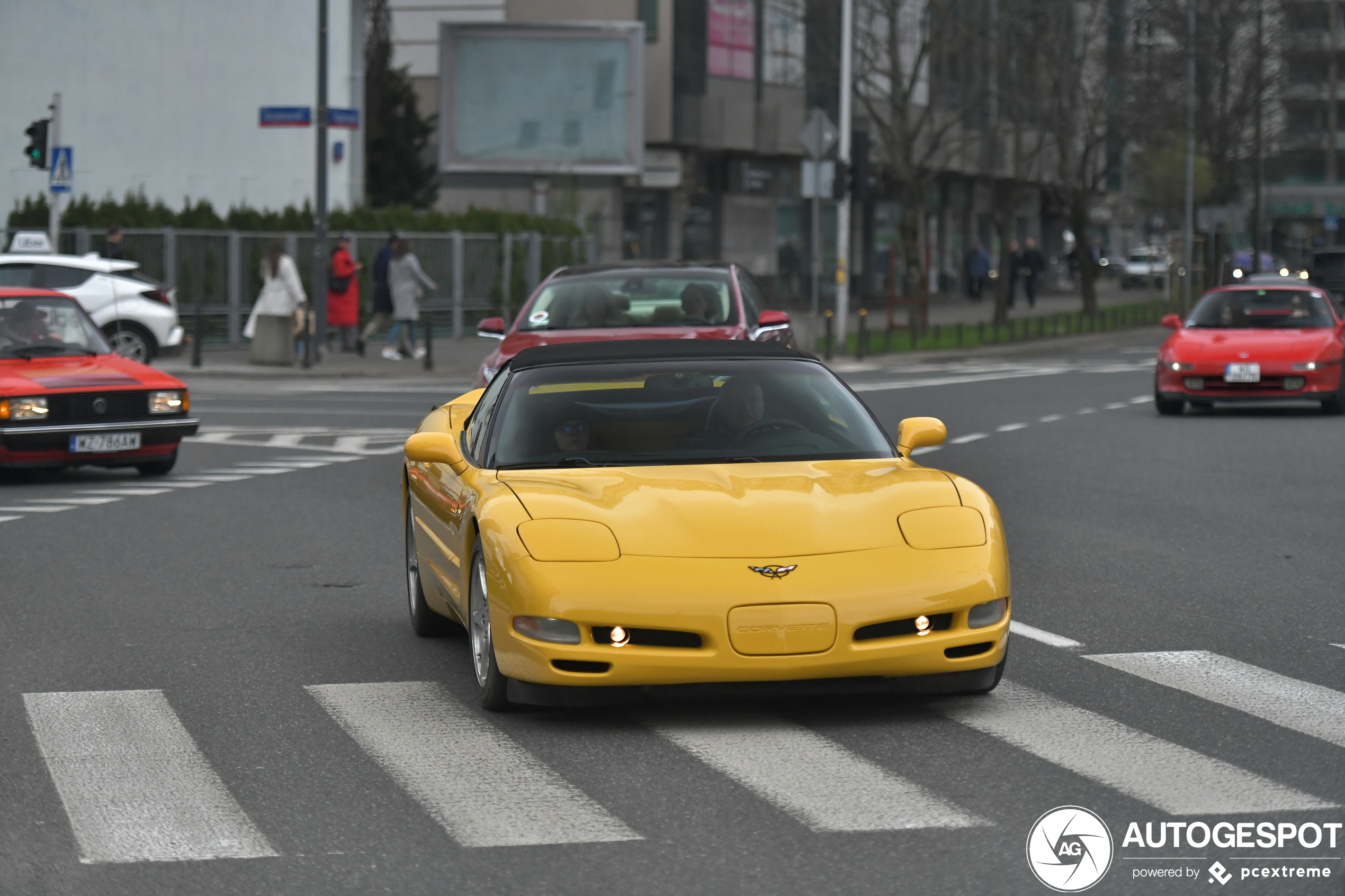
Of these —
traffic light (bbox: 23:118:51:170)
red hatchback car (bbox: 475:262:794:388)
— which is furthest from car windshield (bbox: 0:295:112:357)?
traffic light (bbox: 23:118:51:170)

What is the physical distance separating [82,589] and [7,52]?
32427mm

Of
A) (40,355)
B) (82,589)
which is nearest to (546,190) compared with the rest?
(40,355)

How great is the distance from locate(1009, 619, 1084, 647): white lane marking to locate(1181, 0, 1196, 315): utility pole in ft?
147

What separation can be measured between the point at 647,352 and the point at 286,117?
80.8ft

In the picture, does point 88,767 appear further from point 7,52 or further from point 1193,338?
point 7,52

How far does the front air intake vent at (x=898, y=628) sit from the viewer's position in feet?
22.3

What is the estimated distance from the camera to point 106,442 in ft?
51.8

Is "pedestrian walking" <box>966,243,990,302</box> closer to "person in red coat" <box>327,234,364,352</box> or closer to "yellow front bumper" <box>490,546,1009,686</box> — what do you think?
"person in red coat" <box>327,234,364,352</box>

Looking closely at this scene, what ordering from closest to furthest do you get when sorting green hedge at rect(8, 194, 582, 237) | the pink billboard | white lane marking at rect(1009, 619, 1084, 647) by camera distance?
white lane marking at rect(1009, 619, 1084, 647), green hedge at rect(8, 194, 582, 237), the pink billboard

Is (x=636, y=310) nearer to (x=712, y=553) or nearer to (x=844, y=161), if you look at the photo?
(x=712, y=553)

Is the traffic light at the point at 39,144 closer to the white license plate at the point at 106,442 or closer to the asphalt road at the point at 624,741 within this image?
the white license plate at the point at 106,442

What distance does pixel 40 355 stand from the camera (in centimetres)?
1625

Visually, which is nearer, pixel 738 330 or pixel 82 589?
pixel 82 589

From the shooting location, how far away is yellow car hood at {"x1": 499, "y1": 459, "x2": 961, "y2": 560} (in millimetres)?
6910
